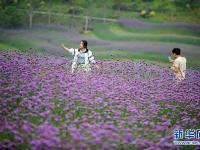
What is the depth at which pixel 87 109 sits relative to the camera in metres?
4.89

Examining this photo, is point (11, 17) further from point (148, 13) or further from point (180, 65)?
point (180, 65)

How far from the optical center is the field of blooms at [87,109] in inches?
157

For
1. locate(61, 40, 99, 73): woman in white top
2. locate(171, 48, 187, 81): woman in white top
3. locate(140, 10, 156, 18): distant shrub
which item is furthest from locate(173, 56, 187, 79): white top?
locate(140, 10, 156, 18): distant shrub

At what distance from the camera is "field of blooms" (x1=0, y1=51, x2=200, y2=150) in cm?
398

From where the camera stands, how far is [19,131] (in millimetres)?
4055

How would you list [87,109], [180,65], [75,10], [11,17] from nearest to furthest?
[87,109] < [180,65] < [11,17] < [75,10]

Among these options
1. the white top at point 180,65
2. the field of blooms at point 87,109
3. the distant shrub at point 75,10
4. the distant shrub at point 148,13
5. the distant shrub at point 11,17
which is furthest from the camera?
the distant shrub at point 148,13

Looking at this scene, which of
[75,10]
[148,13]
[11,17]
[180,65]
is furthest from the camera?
[148,13]

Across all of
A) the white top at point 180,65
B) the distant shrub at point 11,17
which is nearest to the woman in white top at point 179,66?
the white top at point 180,65

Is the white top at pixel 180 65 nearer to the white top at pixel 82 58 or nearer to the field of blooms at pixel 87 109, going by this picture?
the field of blooms at pixel 87 109

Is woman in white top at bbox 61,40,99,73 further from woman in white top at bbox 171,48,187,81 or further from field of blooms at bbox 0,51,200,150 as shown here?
woman in white top at bbox 171,48,187,81

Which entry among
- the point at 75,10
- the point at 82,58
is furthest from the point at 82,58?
the point at 75,10

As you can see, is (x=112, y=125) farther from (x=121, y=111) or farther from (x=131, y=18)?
(x=131, y=18)

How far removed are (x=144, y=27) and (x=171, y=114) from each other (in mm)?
4564
